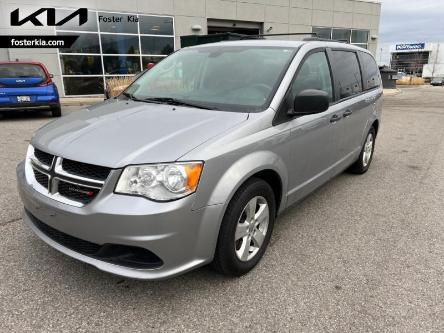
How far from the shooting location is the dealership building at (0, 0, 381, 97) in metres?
16.6

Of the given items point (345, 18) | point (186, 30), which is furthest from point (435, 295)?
point (345, 18)

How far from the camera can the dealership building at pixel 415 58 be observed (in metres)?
89.6

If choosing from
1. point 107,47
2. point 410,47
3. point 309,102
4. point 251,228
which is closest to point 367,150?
point 309,102

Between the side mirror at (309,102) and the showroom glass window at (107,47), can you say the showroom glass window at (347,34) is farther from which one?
the side mirror at (309,102)

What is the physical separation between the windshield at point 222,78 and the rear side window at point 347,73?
93cm

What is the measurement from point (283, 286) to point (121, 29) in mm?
17729

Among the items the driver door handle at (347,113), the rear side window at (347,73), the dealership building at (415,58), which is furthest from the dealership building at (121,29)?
the dealership building at (415,58)

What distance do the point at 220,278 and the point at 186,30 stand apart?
18.9 metres

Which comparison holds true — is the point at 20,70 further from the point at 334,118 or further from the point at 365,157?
the point at 334,118

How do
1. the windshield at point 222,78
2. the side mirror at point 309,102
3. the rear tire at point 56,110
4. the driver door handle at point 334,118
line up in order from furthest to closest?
the rear tire at point 56,110
the driver door handle at point 334,118
the windshield at point 222,78
the side mirror at point 309,102

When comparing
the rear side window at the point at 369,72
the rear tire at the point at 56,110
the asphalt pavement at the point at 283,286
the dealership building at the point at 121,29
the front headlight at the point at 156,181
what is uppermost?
the dealership building at the point at 121,29

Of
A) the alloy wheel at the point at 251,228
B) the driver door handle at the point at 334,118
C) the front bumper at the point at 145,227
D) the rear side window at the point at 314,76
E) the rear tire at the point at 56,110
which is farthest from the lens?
the rear tire at the point at 56,110

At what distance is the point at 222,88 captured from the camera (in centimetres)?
339

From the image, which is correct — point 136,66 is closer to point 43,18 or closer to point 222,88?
point 43,18
